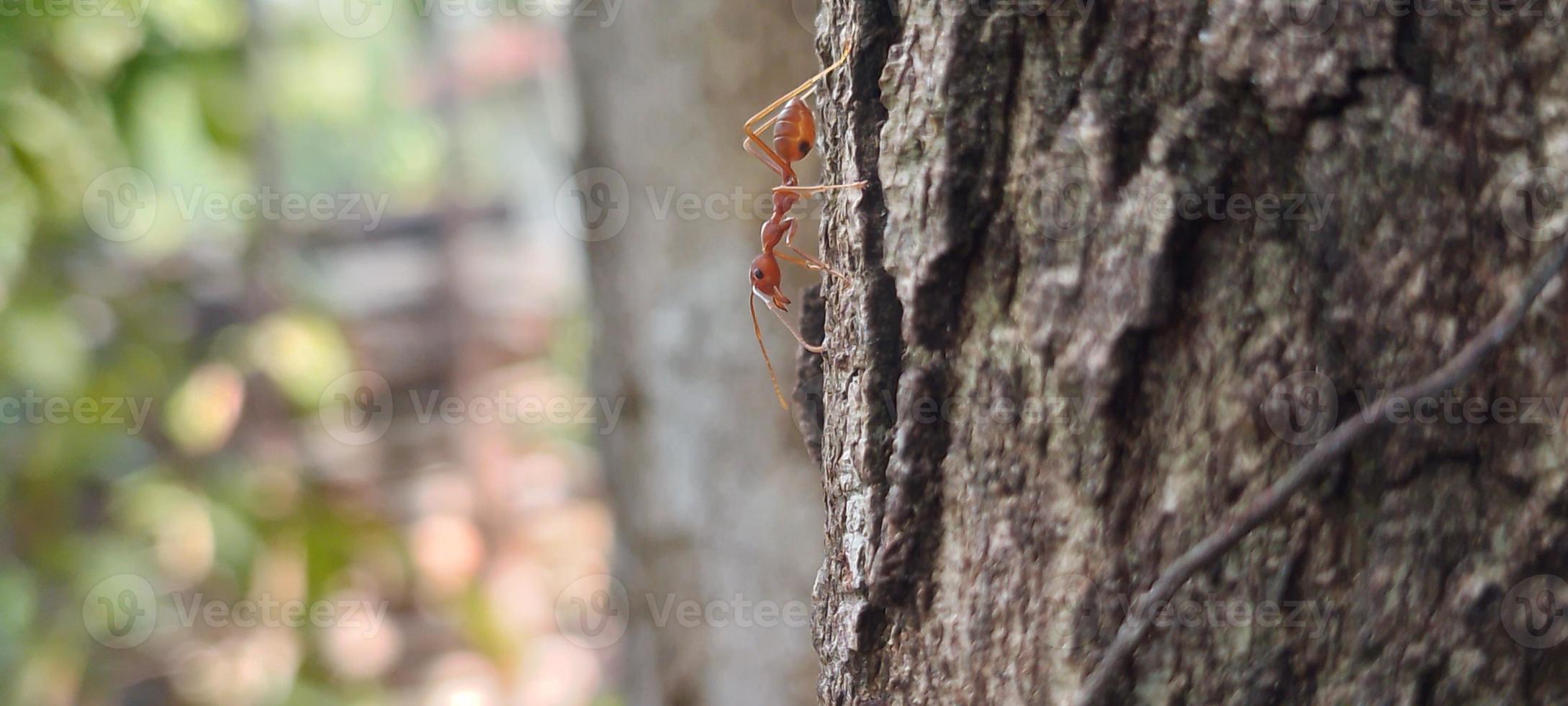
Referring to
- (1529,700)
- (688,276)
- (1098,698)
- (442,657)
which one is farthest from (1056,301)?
(442,657)

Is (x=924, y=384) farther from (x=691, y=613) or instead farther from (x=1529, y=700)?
(x=691, y=613)

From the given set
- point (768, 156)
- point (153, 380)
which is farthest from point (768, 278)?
point (153, 380)
